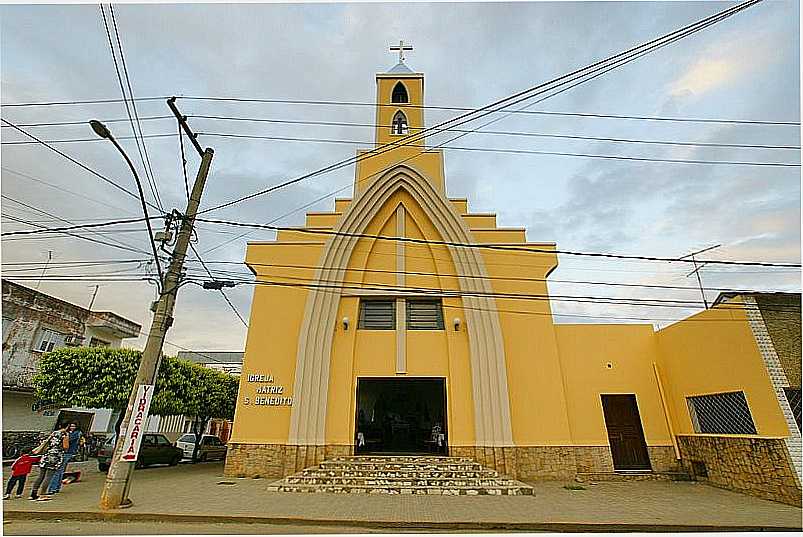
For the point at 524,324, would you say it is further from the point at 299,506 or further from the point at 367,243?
the point at 299,506

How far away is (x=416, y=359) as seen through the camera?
576 inches

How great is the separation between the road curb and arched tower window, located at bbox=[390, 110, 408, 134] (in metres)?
14.7

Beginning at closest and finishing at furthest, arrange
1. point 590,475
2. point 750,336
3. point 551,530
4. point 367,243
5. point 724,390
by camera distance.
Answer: point 551,530
point 750,336
point 724,390
point 590,475
point 367,243

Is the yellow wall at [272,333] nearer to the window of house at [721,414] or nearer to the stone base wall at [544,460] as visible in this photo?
the stone base wall at [544,460]

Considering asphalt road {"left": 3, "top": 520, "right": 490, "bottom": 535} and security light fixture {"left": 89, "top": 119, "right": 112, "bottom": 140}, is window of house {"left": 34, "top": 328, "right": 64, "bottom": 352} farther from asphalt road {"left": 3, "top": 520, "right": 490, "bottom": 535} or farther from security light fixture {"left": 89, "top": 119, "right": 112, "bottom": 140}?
security light fixture {"left": 89, "top": 119, "right": 112, "bottom": 140}

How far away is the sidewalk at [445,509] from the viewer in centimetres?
803

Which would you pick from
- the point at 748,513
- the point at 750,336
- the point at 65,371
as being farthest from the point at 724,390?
the point at 65,371

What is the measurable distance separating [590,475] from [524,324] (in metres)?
4.79

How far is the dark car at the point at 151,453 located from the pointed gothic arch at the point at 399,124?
14833mm

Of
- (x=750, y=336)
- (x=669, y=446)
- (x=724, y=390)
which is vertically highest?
(x=750, y=336)

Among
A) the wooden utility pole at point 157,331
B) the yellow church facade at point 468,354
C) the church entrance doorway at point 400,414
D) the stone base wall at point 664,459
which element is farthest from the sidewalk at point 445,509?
the church entrance doorway at point 400,414

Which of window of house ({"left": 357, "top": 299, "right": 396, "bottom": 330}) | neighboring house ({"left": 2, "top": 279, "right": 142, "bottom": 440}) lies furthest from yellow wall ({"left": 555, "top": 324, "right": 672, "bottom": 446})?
neighboring house ({"left": 2, "top": 279, "right": 142, "bottom": 440})

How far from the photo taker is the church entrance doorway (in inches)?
733

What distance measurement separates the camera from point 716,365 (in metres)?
12.4
